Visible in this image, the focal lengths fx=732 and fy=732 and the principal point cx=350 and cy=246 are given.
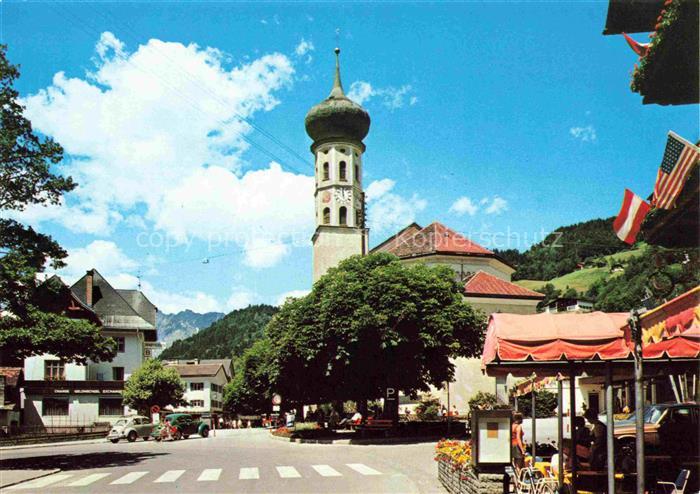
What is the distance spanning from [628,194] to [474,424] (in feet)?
16.2

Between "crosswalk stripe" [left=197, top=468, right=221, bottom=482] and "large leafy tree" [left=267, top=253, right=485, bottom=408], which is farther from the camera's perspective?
"large leafy tree" [left=267, top=253, right=485, bottom=408]

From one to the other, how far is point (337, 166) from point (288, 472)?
51811 millimetres

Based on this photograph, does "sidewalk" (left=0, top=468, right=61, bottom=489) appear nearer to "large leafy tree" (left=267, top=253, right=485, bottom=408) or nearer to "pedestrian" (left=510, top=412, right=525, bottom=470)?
"pedestrian" (left=510, top=412, right=525, bottom=470)

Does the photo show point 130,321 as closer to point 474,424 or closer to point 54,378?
point 54,378

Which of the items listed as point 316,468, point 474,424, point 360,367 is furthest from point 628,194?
point 360,367

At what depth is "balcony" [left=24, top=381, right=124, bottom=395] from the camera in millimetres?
57969

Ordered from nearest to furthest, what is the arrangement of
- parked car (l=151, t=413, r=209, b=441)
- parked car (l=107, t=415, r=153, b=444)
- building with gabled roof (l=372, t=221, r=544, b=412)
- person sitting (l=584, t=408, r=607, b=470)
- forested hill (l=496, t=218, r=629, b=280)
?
person sitting (l=584, t=408, r=607, b=470) < parked car (l=107, t=415, r=153, b=444) < parked car (l=151, t=413, r=209, b=441) < building with gabled roof (l=372, t=221, r=544, b=412) < forested hill (l=496, t=218, r=629, b=280)

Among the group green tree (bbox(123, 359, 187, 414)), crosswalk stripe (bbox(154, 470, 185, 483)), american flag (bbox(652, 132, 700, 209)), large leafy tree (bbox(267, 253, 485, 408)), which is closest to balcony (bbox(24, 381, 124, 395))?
green tree (bbox(123, 359, 187, 414))

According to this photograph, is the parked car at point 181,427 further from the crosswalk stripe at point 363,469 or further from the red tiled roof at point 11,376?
the crosswalk stripe at point 363,469

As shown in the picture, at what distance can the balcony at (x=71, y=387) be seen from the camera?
58.0 meters

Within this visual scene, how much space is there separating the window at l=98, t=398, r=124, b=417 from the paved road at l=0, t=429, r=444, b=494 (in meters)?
33.0

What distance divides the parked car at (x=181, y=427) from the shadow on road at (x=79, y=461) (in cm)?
1385

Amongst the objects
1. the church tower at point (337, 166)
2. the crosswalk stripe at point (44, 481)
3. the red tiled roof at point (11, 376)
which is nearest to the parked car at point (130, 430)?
the red tiled roof at point (11, 376)

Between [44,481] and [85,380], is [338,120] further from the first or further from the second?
[44,481]
